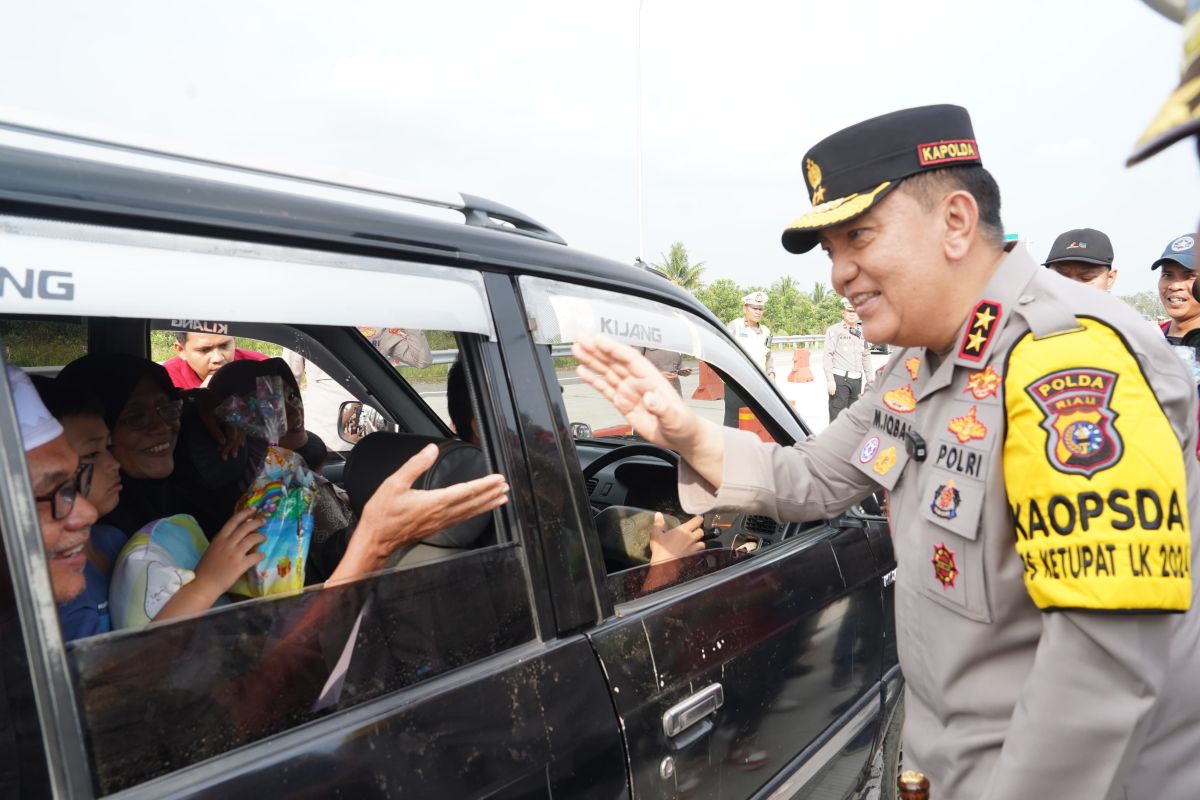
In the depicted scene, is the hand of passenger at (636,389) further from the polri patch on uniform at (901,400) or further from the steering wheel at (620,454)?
the steering wheel at (620,454)

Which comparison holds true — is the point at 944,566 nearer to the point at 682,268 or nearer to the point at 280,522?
the point at 280,522

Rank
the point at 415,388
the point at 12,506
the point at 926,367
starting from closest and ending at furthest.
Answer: the point at 12,506 → the point at 926,367 → the point at 415,388

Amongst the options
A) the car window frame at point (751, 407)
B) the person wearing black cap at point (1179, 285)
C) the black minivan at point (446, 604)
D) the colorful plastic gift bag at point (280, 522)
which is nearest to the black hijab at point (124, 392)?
the colorful plastic gift bag at point (280, 522)

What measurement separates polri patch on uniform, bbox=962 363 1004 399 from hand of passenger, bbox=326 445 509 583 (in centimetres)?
86

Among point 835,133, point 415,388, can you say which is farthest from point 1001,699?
point 415,388

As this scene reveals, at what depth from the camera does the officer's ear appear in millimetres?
1348

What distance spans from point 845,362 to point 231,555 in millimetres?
8549

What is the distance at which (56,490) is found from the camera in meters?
1.16

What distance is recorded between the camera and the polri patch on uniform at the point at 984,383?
121 cm

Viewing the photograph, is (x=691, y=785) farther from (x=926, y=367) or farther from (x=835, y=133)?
(x=835, y=133)

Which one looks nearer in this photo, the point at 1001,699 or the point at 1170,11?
the point at 1170,11

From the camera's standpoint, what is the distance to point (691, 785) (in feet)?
5.04

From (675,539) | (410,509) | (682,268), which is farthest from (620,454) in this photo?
(682,268)

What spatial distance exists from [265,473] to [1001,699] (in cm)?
169
